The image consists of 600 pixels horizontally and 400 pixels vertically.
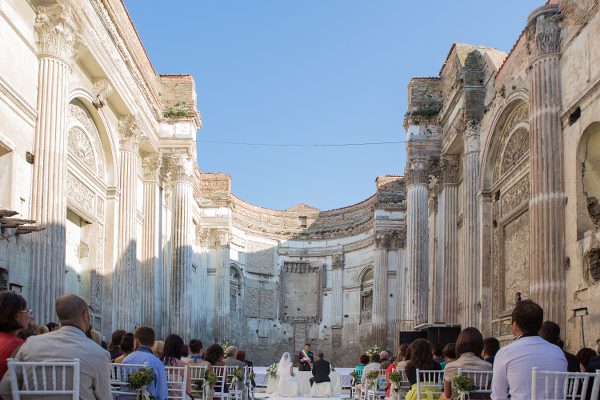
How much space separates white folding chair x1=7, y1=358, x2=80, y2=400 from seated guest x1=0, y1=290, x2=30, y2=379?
17 centimetres

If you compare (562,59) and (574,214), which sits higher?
(562,59)

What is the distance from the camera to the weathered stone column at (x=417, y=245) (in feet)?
80.7

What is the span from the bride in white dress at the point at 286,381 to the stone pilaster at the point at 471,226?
5340mm

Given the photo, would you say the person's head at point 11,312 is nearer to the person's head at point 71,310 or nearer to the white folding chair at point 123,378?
the person's head at point 71,310

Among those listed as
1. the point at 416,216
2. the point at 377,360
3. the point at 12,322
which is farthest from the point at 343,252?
the point at 12,322

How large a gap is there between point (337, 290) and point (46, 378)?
1494 inches

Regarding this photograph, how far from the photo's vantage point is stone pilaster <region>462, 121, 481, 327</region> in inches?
817

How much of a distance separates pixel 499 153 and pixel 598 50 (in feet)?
23.3

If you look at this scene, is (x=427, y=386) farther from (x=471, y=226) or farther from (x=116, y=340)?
(x=471, y=226)

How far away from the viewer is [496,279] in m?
20.0

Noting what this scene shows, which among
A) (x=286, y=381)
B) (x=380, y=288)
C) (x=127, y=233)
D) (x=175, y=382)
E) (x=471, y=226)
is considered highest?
(x=471, y=226)

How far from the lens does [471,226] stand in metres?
21.3

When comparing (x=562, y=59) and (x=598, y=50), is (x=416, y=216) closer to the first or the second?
(x=562, y=59)

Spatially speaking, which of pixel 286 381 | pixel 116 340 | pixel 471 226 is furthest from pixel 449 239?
pixel 116 340
